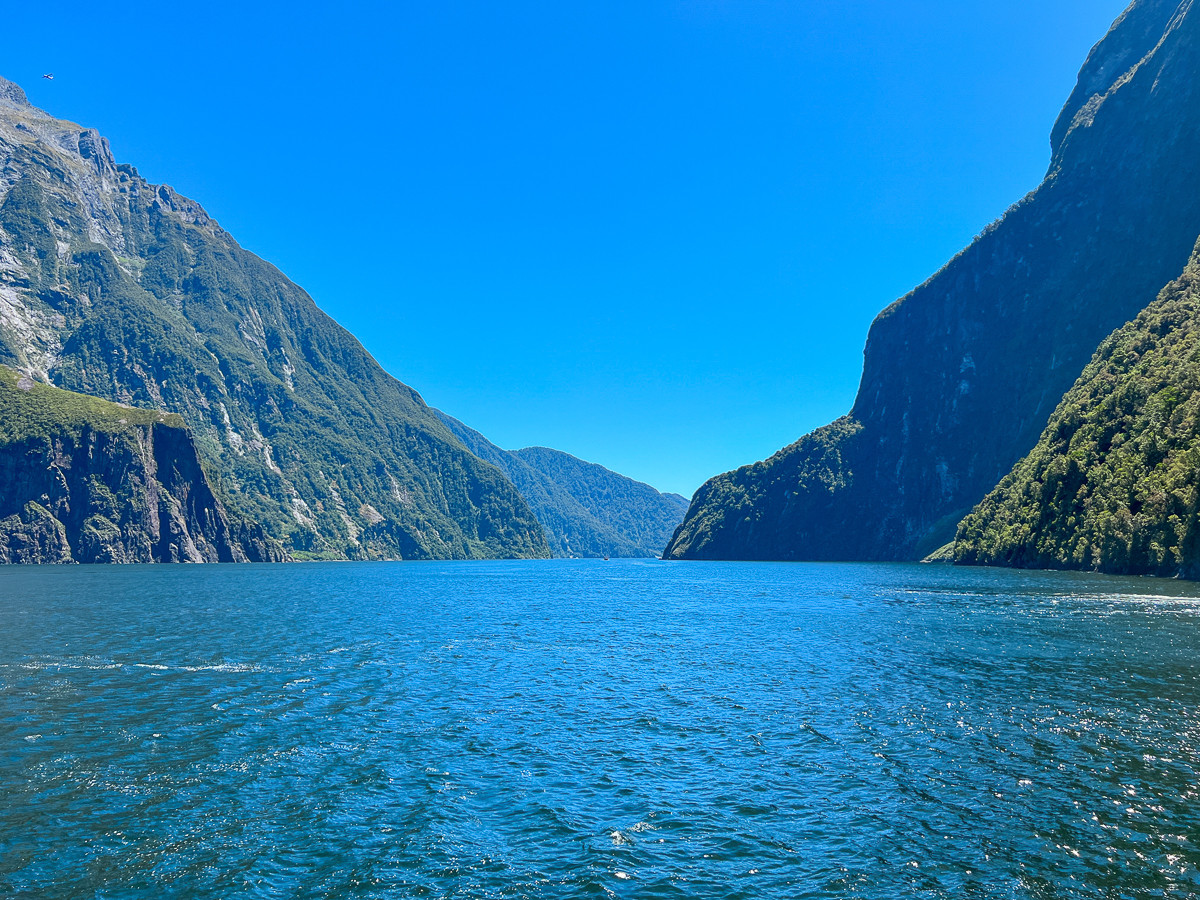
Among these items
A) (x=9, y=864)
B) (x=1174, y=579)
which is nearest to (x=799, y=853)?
(x=9, y=864)

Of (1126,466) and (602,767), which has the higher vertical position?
(1126,466)

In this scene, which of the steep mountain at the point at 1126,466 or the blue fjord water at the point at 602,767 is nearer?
the blue fjord water at the point at 602,767

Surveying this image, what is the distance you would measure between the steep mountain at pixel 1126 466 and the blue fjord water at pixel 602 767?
65932 mm

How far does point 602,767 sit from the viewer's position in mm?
29547

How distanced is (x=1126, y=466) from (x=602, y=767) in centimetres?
14204

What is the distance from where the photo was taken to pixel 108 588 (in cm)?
12225

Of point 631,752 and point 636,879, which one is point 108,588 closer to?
point 631,752

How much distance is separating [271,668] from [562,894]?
39.1 meters

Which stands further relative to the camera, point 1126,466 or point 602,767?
point 1126,466

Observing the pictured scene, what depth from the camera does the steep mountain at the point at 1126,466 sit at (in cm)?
11419

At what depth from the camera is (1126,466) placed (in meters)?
131

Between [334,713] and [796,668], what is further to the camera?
[796,668]

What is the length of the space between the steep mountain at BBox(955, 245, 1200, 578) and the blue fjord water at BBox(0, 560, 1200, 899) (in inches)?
2596

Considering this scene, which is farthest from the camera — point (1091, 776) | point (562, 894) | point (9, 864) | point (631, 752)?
point (631, 752)
